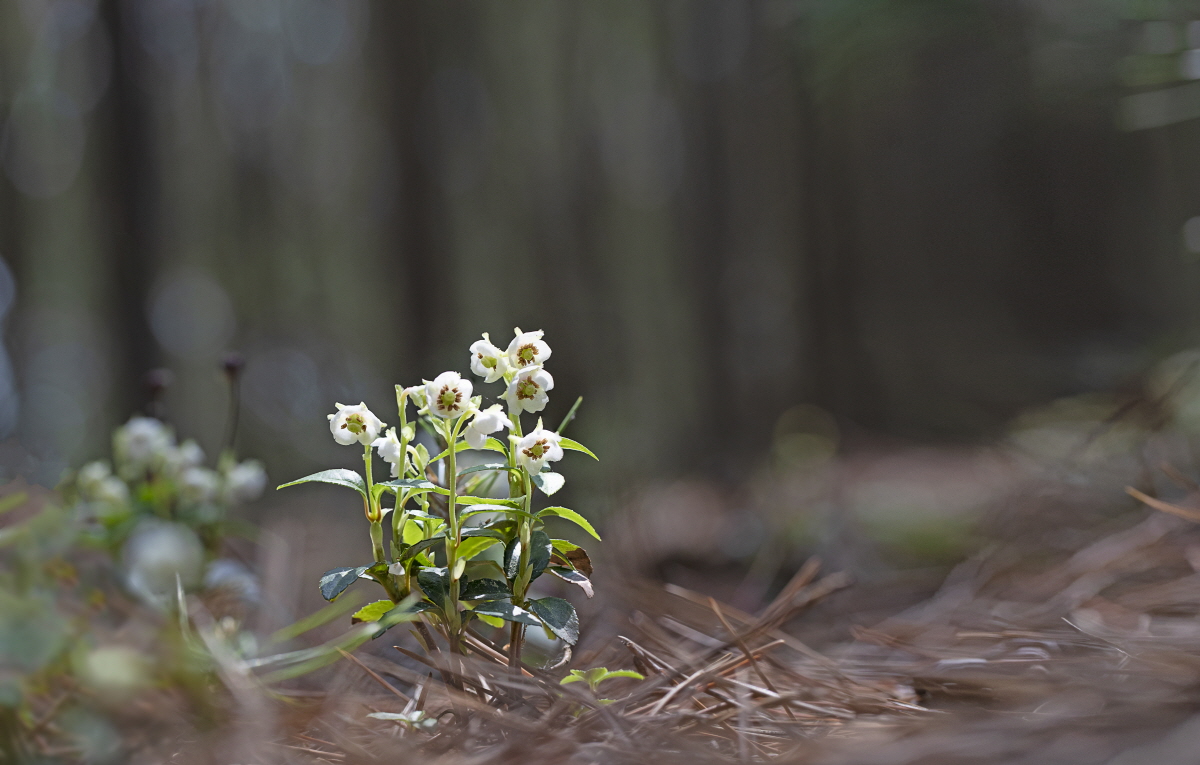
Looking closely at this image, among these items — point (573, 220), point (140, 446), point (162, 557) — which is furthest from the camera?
point (573, 220)

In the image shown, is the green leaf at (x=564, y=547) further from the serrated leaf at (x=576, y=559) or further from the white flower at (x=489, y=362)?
the white flower at (x=489, y=362)

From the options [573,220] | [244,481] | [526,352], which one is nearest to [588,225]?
[573,220]

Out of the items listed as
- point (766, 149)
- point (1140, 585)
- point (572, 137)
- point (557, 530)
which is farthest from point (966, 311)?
point (1140, 585)

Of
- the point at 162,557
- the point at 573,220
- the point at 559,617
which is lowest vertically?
the point at 162,557

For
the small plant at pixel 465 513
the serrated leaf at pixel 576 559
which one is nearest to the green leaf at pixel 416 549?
the small plant at pixel 465 513

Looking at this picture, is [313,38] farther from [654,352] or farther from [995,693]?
[995,693]

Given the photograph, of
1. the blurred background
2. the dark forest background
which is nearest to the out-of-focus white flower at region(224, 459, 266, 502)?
the blurred background

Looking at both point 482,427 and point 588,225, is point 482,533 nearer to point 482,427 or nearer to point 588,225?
point 482,427
